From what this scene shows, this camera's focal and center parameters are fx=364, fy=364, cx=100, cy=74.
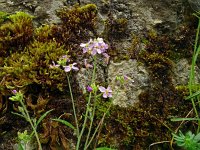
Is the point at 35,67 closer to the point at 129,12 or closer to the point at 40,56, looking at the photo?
the point at 40,56

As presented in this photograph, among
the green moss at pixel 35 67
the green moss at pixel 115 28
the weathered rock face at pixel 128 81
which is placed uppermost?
the green moss at pixel 115 28

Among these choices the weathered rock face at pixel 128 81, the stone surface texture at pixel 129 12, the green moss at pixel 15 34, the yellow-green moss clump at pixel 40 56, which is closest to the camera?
the yellow-green moss clump at pixel 40 56

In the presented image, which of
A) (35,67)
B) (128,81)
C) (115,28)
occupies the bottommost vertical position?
(128,81)

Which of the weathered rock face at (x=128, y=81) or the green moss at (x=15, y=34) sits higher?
the green moss at (x=15, y=34)

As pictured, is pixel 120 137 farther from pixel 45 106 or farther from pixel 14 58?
pixel 14 58

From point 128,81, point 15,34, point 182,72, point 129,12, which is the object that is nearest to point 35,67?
point 15,34

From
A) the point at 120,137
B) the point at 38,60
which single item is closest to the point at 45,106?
the point at 38,60

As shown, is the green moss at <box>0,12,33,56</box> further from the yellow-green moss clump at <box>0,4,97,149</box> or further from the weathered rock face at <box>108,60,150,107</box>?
the weathered rock face at <box>108,60,150,107</box>

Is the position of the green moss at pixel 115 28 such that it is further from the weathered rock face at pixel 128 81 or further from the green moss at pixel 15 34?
the green moss at pixel 15 34

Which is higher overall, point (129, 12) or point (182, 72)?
point (129, 12)

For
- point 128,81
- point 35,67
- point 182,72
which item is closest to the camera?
point 35,67

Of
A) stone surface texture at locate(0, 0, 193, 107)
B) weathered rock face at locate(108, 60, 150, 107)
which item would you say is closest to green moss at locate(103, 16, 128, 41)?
stone surface texture at locate(0, 0, 193, 107)

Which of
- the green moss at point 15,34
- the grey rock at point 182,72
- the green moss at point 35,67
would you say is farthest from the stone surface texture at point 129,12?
the green moss at point 35,67

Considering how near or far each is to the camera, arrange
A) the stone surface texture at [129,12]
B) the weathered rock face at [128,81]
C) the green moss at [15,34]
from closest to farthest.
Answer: the weathered rock face at [128,81] < the green moss at [15,34] < the stone surface texture at [129,12]
